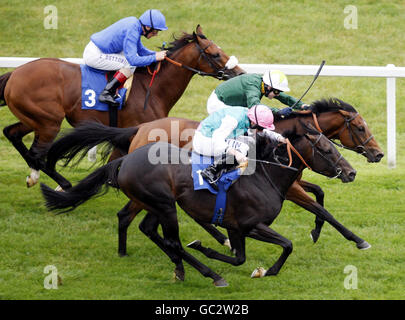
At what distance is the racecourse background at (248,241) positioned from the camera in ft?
20.0

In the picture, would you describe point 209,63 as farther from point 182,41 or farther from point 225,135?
point 225,135

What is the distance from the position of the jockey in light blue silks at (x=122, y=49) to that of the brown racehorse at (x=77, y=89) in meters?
0.16

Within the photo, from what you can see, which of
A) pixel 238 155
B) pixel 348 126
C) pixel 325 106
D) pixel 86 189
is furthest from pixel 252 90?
pixel 86 189

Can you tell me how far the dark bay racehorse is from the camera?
19.5 feet

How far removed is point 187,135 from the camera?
6.64 meters

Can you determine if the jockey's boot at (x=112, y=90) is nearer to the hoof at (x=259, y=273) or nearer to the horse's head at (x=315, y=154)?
the horse's head at (x=315, y=154)

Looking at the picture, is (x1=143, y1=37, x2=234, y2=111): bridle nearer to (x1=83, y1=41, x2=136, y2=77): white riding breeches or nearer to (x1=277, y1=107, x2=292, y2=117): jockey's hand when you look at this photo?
(x1=83, y1=41, x2=136, y2=77): white riding breeches

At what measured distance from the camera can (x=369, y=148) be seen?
6910 mm

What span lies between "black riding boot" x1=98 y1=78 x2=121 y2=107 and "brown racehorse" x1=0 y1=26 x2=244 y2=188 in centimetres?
14

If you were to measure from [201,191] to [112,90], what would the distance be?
75.4 inches

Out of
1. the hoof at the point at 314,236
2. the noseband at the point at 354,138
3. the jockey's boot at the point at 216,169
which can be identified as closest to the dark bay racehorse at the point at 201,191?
the jockey's boot at the point at 216,169

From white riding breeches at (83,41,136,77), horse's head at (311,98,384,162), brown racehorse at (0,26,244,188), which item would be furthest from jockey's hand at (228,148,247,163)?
white riding breeches at (83,41,136,77)

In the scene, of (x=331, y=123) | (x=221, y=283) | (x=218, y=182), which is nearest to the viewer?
(x=218, y=182)
